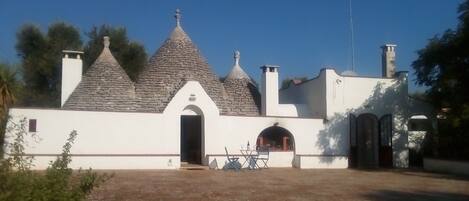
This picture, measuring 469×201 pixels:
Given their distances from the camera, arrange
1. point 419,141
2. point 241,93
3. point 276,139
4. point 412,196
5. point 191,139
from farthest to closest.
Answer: point 419,141 < point 241,93 < point 276,139 < point 191,139 < point 412,196

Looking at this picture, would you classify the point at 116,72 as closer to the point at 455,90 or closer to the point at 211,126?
the point at 211,126

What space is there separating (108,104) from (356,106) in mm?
12026

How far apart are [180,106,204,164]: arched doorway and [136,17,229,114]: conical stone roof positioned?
1.31 metres

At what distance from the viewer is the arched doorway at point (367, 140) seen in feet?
87.3

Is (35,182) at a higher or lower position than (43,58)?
lower

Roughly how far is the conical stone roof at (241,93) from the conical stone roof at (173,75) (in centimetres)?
59

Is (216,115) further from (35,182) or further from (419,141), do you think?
(35,182)

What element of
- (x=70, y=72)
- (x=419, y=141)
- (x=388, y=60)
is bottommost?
(x=419, y=141)

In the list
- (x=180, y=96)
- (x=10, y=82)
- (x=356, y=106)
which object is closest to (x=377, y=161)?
(x=356, y=106)

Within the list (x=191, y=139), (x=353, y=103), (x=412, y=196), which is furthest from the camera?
(x=191, y=139)

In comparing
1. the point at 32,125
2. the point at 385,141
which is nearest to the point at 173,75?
the point at 32,125

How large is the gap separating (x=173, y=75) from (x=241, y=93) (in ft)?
12.6

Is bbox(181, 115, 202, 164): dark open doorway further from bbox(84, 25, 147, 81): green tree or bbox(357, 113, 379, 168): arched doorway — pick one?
bbox(84, 25, 147, 81): green tree

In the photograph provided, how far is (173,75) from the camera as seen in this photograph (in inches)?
1037
